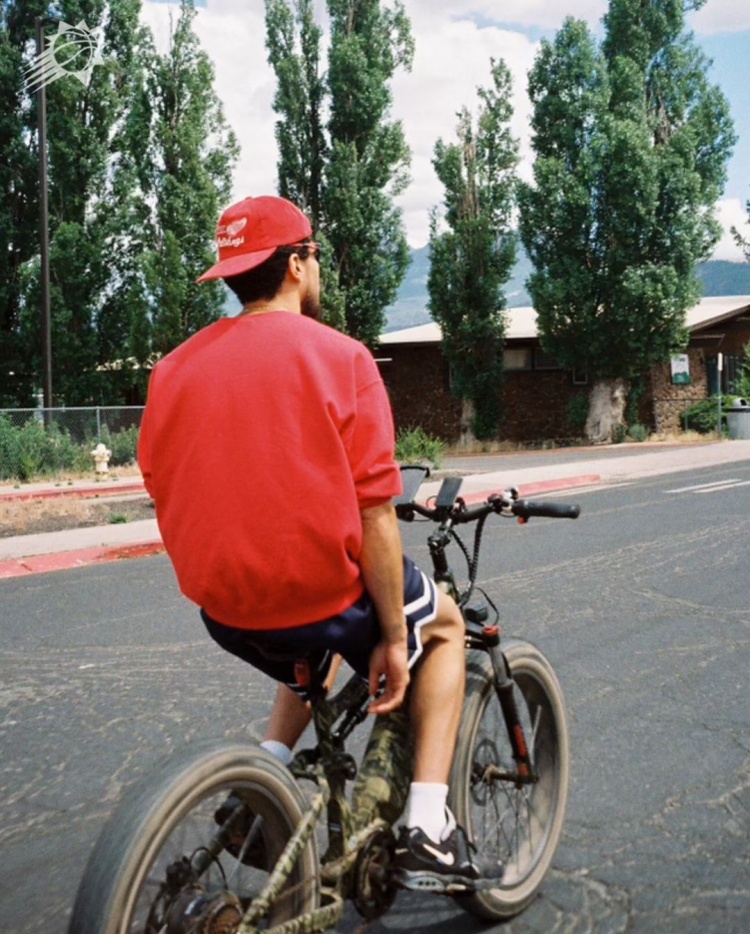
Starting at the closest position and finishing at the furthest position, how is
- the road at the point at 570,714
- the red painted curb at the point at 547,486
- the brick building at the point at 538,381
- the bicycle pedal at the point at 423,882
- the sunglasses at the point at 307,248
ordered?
1. the sunglasses at the point at 307,248
2. the bicycle pedal at the point at 423,882
3. the road at the point at 570,714
4. the red painted curb at the point at 547,486
5. the brick building at the point at 538,381

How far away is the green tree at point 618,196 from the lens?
3312 cm

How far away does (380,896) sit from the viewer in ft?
9.57

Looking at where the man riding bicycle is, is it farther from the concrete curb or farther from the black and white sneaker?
the concrete curb

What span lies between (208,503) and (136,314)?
28.7 meters

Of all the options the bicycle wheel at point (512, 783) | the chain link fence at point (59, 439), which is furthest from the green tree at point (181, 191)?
the bicycle wheel at point (512, 783)

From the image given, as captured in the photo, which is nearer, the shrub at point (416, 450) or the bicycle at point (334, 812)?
the bicycle at point (334, 812)

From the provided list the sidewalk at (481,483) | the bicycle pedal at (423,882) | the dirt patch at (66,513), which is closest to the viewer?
the bicycle pedal at (423,882)

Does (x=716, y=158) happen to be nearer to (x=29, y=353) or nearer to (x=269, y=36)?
(x=269, y=36)

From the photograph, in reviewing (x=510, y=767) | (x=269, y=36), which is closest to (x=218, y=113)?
(x=269, y=36)

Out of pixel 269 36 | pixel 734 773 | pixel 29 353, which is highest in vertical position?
pixel 269 36

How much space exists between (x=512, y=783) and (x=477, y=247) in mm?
33101

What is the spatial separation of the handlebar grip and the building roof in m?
33.2

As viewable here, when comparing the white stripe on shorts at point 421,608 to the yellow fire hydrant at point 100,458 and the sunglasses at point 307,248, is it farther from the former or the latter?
the yellow fire hydrant at point 100,458

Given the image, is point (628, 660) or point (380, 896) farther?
point (628, 660)
